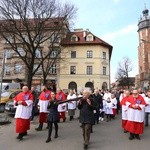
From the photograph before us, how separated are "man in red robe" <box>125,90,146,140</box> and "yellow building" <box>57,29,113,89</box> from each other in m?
51.1

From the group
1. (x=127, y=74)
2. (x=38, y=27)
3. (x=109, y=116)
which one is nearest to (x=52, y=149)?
(x=109, y=116)

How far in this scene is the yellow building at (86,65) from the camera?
2557 inches

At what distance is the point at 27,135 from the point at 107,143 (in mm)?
3651

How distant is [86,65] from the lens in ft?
217

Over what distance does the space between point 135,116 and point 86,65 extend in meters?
53.5

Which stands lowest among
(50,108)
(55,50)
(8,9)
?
(50,108)

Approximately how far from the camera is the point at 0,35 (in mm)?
34781

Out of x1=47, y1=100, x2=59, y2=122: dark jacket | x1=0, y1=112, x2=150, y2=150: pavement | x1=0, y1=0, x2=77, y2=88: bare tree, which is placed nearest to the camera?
x1=0, y1=112, x2=150, y2=150: pavement

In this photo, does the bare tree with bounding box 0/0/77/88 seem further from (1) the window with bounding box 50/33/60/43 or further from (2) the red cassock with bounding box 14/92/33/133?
(2) the red cassock with bounding box 14/92/33/133

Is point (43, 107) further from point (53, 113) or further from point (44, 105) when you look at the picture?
point (53, 113)

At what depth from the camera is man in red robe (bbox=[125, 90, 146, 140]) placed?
1272 cm

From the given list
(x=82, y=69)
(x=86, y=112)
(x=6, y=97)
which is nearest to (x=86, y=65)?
(x=82, y=69)

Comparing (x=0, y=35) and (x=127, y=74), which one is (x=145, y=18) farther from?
(x=0, y=35)

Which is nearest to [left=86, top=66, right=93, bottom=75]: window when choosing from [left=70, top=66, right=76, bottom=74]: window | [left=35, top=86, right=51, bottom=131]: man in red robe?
[left=70, top=66, right=76, bottom=74]: window
